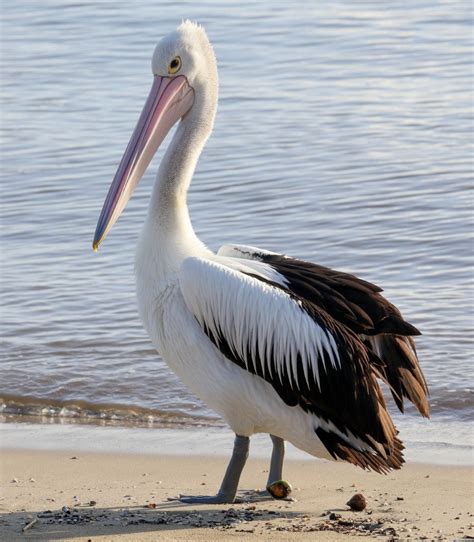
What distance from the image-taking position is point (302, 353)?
438cm

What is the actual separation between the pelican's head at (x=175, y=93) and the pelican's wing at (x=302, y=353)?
25.5 inches

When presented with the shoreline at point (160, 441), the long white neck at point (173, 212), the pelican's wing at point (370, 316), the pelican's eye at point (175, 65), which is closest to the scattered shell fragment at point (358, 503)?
the pelican's wing at point (370, 316)

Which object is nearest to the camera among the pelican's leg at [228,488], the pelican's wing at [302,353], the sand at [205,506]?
the sand at [205,506]

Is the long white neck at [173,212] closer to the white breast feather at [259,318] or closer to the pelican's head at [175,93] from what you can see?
the pelican's head at [175,93]

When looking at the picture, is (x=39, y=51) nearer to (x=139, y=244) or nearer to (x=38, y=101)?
(x=38, y=101)

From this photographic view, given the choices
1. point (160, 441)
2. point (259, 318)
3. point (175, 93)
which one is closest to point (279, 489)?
point (259, 318)

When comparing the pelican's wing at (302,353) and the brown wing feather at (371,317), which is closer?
the pelican's wing at (302,353)

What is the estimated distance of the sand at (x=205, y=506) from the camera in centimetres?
421

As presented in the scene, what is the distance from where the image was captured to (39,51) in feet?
48.4

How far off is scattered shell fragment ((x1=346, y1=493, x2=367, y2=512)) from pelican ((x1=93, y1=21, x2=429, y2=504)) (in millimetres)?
147

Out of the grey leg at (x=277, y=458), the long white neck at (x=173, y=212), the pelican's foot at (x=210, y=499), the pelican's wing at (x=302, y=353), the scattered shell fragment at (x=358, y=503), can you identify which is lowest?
the pelican's foot at (x=210, y=499)

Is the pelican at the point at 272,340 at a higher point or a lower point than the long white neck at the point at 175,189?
lower

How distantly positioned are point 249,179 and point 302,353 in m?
5.37

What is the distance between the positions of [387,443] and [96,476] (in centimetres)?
122
